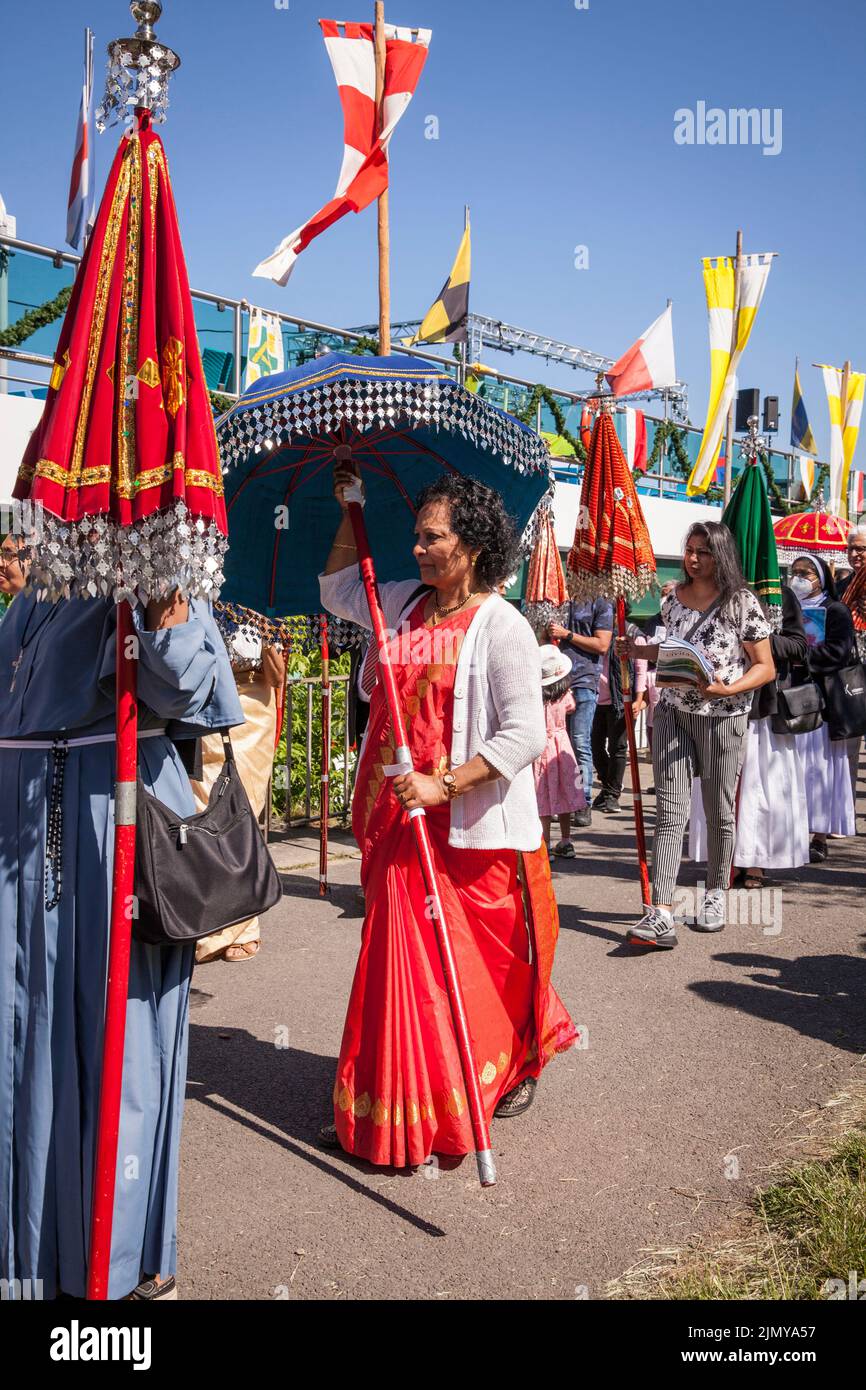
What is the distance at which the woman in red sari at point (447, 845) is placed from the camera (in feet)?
12.4

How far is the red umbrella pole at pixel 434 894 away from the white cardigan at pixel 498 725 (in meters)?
0.17

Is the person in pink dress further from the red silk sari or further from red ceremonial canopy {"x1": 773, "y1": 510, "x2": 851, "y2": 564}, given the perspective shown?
the red silk sari

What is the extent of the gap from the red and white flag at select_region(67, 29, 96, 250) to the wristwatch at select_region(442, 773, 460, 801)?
26.4 ft

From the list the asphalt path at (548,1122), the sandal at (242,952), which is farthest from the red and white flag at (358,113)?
the asphalt path at (548,1122)

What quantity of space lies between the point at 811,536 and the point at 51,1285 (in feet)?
32.4

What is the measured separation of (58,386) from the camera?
102 inches

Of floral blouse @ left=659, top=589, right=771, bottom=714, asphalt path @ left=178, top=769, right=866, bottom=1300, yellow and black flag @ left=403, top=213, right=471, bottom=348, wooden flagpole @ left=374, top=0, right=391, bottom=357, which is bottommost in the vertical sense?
asphalt path @ left=178, top=769, right=866, bottom=1300

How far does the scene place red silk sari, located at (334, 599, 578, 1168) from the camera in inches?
148

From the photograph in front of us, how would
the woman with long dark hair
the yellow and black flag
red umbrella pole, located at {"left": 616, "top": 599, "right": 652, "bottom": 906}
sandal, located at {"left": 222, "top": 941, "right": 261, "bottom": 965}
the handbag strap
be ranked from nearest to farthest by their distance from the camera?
sandal, located at {"left": 222, "top": 941, "right": 261, "bottom": 965}
the woman with long dark hair
the handbag strap
red umbrella pole, located at {"left": 616, "top": 599, "right": 652, "bottom": 906}
the yellow and black flag

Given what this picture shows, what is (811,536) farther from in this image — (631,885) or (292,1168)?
(292,1168)

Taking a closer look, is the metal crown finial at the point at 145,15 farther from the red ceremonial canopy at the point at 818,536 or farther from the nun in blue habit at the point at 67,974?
the red ceremonial canopy at the point at 818,536

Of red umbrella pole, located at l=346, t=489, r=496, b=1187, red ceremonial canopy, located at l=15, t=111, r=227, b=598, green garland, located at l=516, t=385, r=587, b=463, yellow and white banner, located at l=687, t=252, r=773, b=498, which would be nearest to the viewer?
red ceremonial canopy, located at l=15, t=111, r=227, b=598

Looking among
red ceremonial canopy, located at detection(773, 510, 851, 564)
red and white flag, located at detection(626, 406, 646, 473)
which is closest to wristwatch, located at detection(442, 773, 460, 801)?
red ceremonial canopy, located at detection(773, 510, 851, 564)
